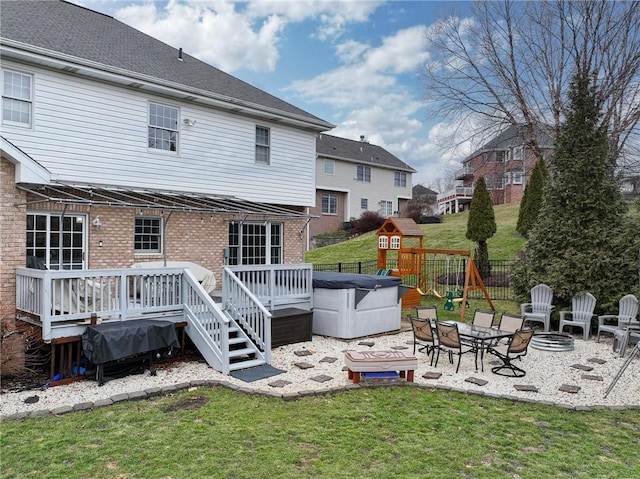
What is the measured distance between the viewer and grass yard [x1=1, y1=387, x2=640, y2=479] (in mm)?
4867

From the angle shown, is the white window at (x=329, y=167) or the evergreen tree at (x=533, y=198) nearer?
the evergreen tree at (x=533, y=198)

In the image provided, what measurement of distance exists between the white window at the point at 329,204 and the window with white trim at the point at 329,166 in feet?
5.97

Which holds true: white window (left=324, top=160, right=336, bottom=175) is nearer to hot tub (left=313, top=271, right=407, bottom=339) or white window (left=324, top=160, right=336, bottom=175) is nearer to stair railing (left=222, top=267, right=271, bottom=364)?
hot tub (left=313, top=271, right=407, bottom=339)

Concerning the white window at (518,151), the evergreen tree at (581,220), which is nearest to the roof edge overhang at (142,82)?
the evergreen tree at (581,220)

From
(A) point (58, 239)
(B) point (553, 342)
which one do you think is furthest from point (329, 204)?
(A) point (58, 239)

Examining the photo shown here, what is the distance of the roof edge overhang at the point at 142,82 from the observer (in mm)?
9555

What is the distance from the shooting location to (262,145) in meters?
14.5

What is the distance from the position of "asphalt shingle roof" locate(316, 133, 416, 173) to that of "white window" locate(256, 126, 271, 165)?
20127 mm

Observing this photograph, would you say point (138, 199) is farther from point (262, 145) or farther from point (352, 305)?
point (352, 305)


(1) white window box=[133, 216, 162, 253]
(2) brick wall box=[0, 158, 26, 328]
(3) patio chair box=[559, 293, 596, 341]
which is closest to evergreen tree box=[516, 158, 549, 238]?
Result: (3) patio chair box=[559, 293, 596, 341]

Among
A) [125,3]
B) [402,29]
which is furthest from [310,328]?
[402,29]

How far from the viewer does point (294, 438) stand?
222 inches

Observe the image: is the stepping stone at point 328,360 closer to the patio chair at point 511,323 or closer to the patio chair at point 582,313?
the patio chair at point 511,323

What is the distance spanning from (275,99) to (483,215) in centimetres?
1207
